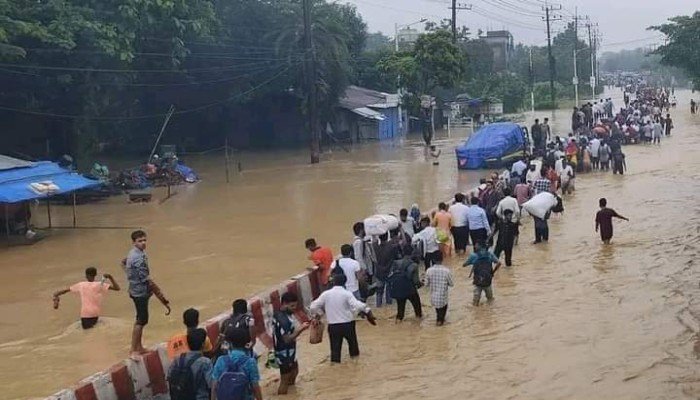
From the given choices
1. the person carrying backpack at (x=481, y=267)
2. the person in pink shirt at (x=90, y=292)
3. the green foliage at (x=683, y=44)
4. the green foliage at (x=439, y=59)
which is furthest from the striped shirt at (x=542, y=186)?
the green foliage at (x=683, y=44)

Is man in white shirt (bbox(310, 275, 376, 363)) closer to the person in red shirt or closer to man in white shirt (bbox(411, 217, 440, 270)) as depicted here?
the person in red shirt

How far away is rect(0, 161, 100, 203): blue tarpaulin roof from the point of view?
19.8 m

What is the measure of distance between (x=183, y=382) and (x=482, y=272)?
667cm

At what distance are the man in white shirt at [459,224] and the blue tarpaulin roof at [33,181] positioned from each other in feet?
33.9

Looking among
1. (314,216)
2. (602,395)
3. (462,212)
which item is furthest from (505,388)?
(314,216)

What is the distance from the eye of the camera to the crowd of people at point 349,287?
23.2 ft

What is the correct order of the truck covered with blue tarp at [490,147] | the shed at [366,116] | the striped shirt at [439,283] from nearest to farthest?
the striped shirt at [439,283] → the truck covered with blue tarp at [490,147] → the shed at [366,116]

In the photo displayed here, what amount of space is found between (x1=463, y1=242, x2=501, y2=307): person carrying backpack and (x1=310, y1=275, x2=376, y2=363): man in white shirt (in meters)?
3.12

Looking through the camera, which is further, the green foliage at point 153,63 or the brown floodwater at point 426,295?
the green foliage at point 153,63

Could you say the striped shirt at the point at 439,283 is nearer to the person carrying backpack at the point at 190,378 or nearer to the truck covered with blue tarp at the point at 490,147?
the person carrying backpack at the point at 190,378

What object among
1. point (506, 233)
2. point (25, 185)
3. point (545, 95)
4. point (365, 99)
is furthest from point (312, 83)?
point (545, 95)

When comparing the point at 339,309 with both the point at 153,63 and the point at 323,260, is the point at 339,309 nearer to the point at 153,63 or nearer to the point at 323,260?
the point at 323,260

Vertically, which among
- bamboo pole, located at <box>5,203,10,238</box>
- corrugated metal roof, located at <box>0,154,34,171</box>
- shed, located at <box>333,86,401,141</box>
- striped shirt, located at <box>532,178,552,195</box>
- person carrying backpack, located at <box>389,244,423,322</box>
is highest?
shed, located at <box>333,86,401,141</box>

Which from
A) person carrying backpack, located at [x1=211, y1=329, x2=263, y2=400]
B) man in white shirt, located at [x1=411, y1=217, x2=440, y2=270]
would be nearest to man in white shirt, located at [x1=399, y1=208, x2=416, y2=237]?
man in white shirt, located at [x1=411, y1=217, x2=440, y2=270]
